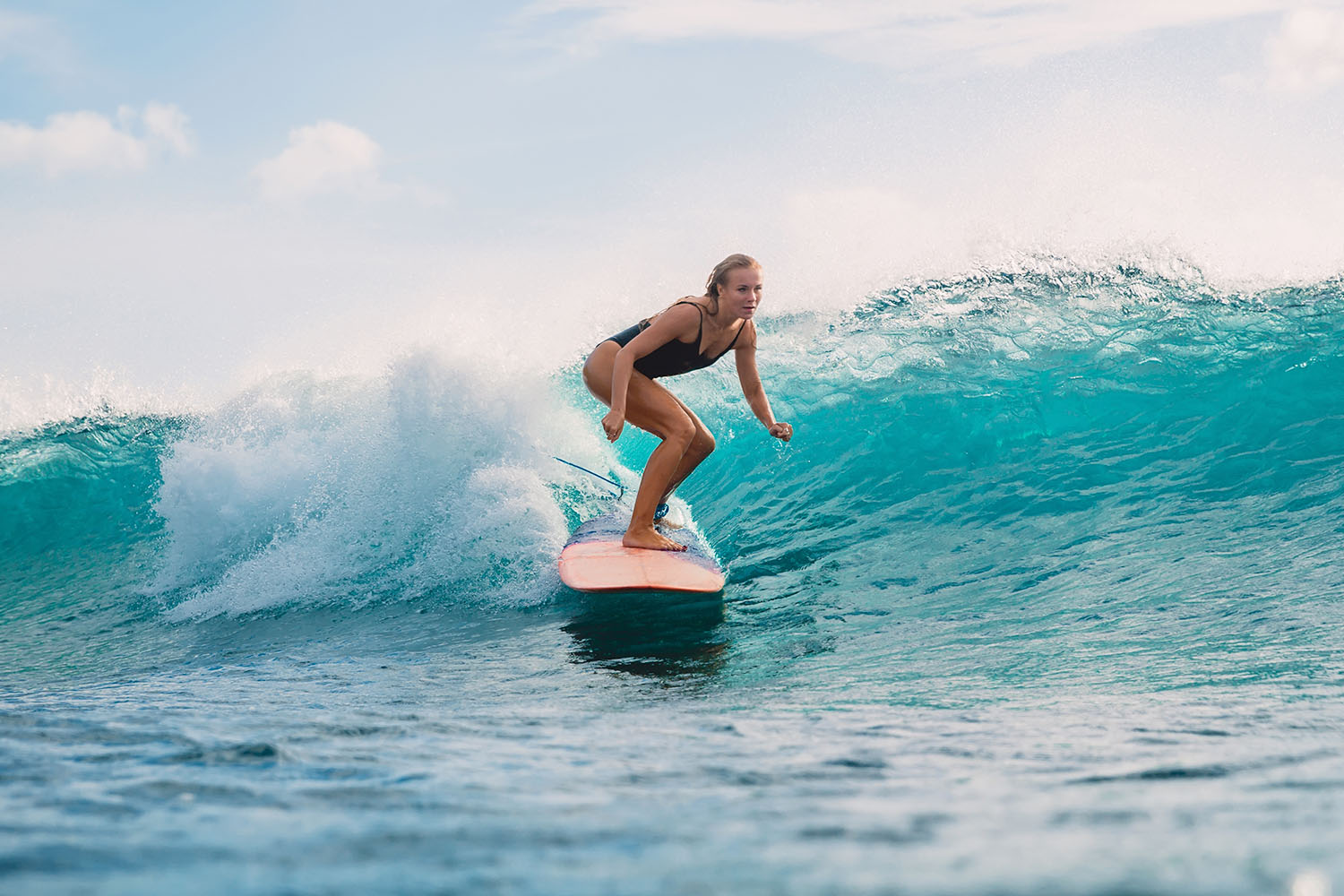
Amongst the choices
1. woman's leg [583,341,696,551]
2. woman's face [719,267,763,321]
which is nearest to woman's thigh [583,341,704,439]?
woman's leg [583,341,696,551]

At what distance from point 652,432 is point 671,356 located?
47 centimetres

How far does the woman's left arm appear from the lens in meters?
5.93

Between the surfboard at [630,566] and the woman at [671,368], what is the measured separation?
0.14 meters

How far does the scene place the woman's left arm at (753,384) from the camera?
5.93 metres

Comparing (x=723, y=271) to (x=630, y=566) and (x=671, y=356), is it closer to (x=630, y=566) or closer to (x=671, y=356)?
(x=671, y=356)

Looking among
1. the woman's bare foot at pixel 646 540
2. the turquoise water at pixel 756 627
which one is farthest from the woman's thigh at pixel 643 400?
the turquoise water at pixel 756 627

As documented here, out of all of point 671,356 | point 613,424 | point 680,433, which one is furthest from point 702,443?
point 613,424

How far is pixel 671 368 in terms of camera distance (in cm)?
591

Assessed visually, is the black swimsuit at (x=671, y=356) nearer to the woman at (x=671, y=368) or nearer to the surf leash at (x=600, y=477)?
the woman at (x=671, y=368)

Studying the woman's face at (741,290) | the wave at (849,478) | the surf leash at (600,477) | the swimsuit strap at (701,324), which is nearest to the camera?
the woman's face at (741,290)

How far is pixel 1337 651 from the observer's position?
3.78 m

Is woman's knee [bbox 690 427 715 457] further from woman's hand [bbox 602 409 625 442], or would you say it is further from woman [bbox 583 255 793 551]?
woman's hand [bbox 602 409 625 442]

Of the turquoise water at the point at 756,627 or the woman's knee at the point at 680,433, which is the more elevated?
the woman's knee at the point at 680,433

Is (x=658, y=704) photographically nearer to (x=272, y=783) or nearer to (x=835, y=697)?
(x=835, y=697)
